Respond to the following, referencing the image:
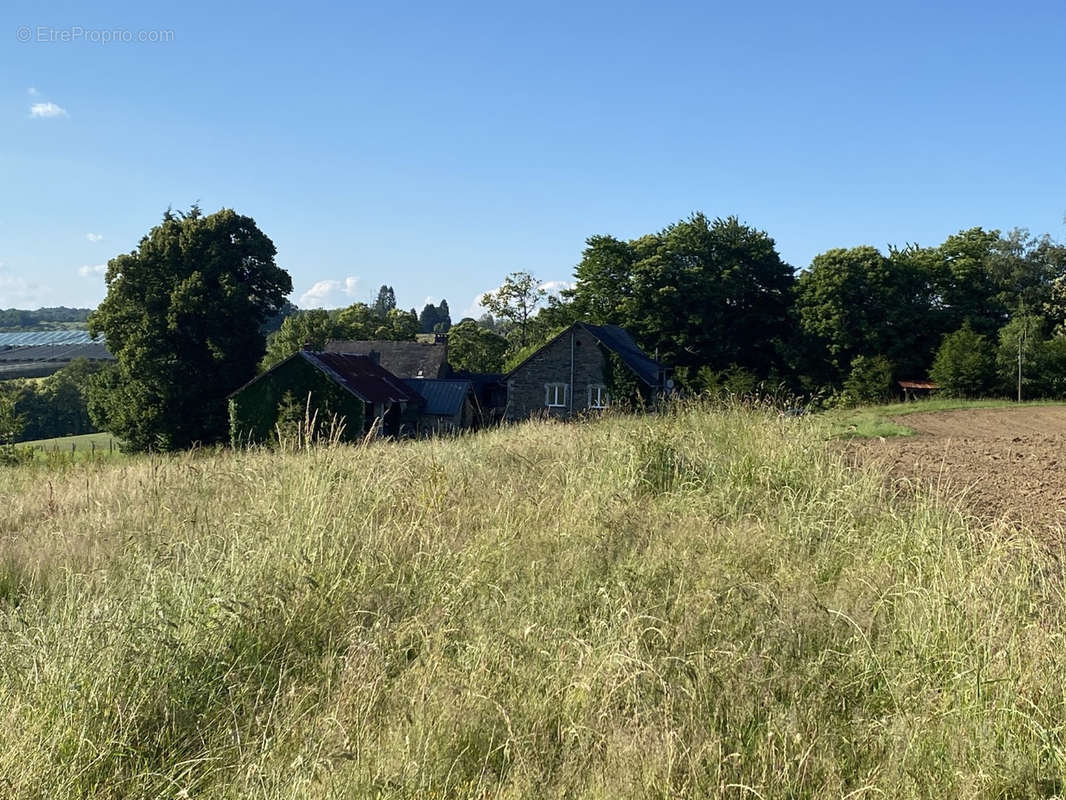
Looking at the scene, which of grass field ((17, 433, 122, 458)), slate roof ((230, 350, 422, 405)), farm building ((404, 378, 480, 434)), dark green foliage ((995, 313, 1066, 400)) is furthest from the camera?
farm building ((404, 378, 480, 434))

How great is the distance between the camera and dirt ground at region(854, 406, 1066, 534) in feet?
20.1

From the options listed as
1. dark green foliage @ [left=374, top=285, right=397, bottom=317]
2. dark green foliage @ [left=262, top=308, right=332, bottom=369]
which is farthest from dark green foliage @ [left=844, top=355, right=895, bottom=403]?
dark green foliage @ [left=374, top=285, right=397, bottom=317]

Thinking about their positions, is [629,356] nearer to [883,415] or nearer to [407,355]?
[883,415]

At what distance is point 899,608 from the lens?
11.7ft

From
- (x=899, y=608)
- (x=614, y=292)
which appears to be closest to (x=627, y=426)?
(x=899, y=608)

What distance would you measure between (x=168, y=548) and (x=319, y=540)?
0.91 m

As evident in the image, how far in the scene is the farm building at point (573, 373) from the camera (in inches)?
1486

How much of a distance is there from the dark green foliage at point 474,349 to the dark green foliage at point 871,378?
3337 centimetres

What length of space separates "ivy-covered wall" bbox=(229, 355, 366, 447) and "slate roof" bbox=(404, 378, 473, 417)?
6366mm

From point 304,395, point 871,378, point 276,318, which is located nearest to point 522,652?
point 304,395

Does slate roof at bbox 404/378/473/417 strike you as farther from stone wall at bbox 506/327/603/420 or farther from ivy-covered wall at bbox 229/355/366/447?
ivy-covered wall at bbox 229/355/366/447

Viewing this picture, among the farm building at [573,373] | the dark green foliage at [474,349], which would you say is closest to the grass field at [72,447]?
the farm building at [573,373]

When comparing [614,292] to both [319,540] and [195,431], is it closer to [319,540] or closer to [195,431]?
[195,431]

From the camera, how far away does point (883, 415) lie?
2162 centimetres
